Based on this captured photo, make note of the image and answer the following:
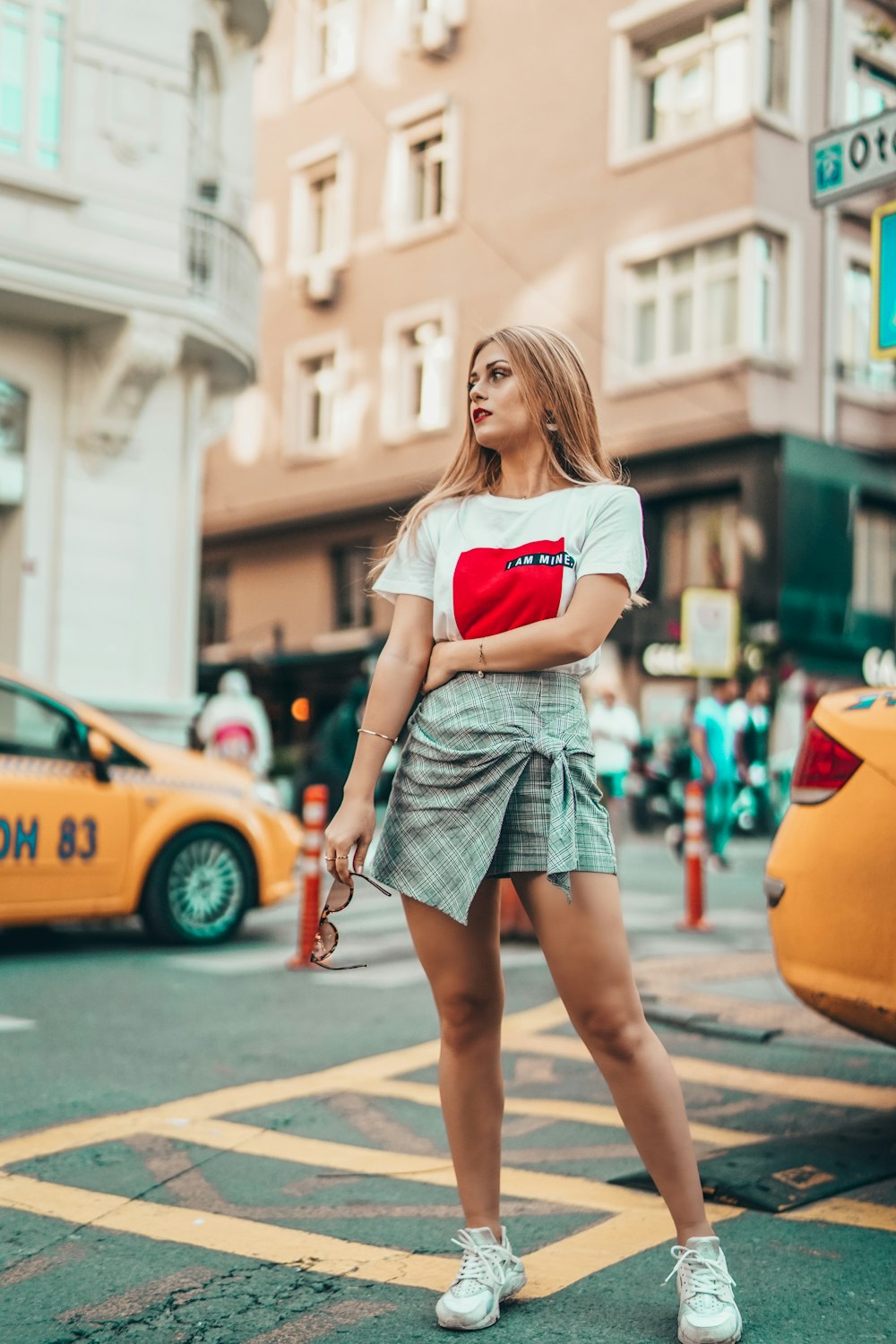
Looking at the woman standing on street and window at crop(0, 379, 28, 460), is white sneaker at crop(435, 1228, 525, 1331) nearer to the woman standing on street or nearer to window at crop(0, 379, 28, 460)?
the woman standing on street

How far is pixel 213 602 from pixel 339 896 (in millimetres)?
30590

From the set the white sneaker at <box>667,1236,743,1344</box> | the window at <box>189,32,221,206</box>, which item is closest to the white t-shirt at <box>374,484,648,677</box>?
the white sneaker at <box>667,1236,743,1344</box>

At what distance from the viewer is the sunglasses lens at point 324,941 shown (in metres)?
3.08

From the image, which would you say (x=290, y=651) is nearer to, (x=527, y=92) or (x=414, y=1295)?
(x=527, y=92)

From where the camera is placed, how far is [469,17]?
2645cm

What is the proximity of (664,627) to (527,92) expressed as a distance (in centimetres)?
926

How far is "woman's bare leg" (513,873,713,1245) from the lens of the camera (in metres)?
2.95

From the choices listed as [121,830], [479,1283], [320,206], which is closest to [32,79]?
[121,830]

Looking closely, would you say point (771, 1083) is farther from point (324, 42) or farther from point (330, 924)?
point (324, 42)

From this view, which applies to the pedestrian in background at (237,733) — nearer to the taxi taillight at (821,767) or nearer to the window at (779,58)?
the taxi taillight at (821,767)

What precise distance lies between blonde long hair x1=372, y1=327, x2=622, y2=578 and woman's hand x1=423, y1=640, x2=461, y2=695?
0.26m

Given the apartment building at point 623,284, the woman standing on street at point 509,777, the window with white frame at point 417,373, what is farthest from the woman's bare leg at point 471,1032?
the window with white frame at point 417,373

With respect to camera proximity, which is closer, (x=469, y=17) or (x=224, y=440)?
(x=469, y=17)

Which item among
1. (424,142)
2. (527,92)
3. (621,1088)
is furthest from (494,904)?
(424,142)
